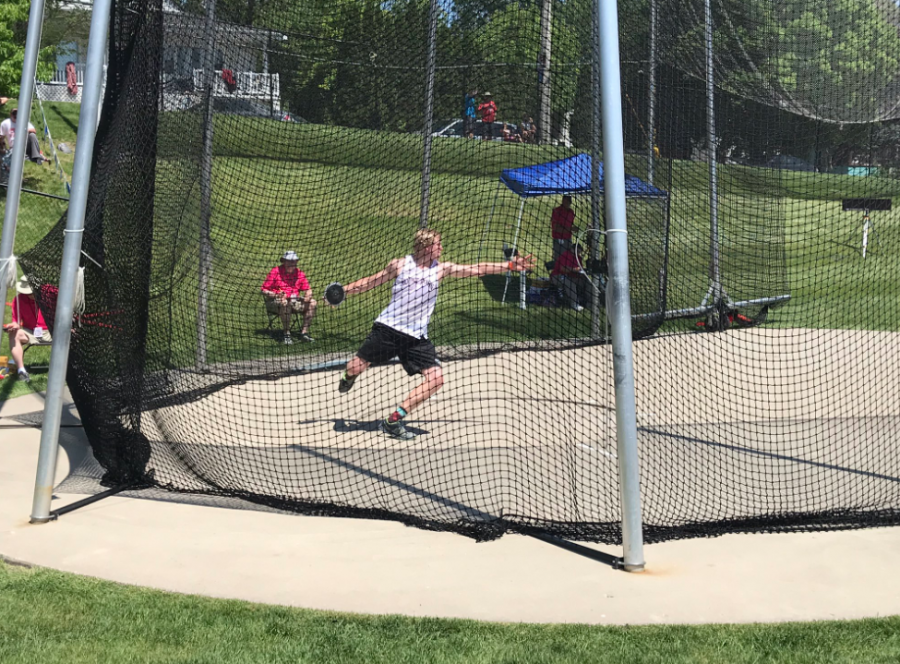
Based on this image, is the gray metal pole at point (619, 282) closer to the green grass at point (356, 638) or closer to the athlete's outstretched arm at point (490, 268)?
the green grass at point (356, 638)

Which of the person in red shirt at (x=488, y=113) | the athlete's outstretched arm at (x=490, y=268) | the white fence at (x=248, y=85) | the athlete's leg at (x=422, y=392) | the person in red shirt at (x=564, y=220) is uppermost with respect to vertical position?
the white fence at (x=248, y=85)

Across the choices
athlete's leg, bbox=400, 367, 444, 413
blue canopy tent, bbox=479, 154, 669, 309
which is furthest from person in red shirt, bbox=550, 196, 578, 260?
athlete's leg, bbox=400, 367, 444, 413

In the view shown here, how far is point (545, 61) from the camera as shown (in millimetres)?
5547

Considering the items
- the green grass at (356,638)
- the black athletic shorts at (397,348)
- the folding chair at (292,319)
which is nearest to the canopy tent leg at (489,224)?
the black athletic shorts at (397,348)

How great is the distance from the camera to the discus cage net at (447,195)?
5.42 m

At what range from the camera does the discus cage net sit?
5422 millimetres

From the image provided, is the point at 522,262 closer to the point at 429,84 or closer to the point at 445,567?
the point at 429,84

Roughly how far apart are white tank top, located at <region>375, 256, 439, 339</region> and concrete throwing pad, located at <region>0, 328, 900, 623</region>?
0.83m

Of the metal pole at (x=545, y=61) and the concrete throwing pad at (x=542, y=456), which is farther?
the metal pole at (x=545, y=61)

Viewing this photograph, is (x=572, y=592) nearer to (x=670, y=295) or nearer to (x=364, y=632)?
(x=364, y=632)

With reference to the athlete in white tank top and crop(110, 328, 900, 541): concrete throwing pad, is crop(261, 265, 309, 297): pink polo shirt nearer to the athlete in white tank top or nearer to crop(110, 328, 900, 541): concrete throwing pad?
crop(110, 328, 900, 541): concrete throwing pad

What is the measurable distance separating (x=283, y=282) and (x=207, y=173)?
1648mm

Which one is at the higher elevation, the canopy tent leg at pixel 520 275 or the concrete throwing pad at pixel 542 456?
the canopy tent leg at pixel 520 275

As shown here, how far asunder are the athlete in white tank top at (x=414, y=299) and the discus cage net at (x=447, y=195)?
395 millimetres
